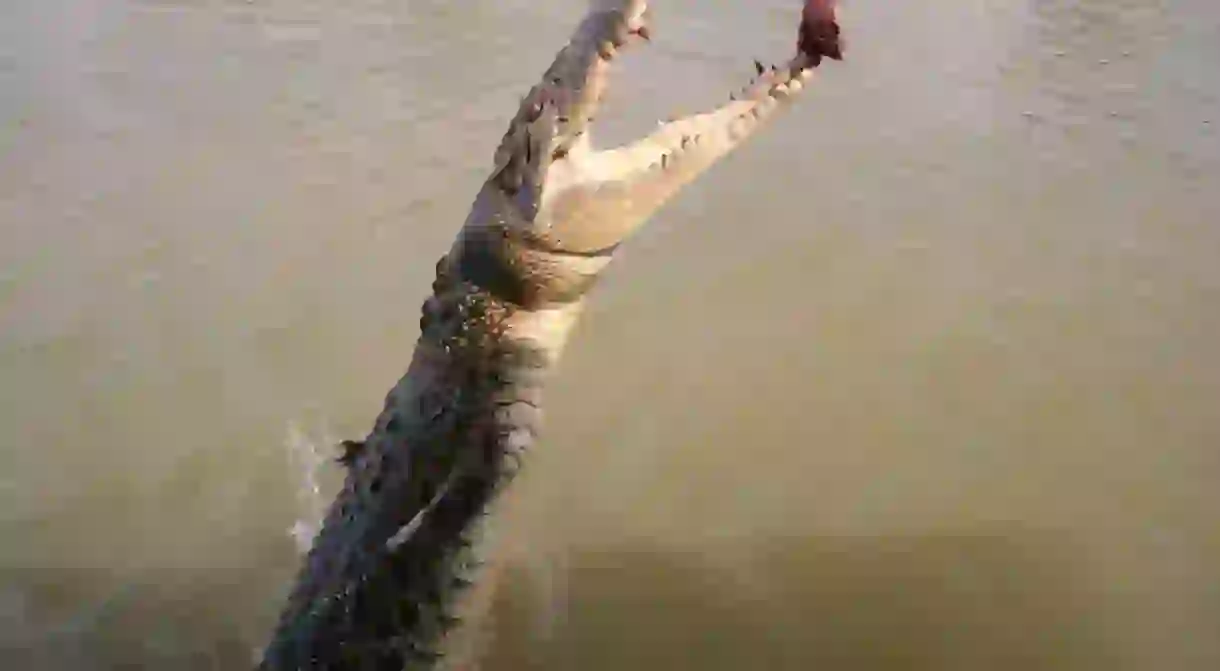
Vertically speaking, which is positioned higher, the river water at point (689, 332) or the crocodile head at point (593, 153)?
the crocodile head at point (593, 153)

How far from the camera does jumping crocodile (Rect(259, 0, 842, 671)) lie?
0.84 m

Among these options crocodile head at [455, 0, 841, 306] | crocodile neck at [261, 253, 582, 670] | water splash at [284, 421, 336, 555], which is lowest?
water splash at [284, 421, 336, 555]

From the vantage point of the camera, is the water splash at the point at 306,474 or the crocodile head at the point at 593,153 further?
the water splash at the point at 306,474

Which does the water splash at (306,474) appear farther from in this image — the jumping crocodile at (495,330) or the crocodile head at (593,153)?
the crocodile head at (593,153)

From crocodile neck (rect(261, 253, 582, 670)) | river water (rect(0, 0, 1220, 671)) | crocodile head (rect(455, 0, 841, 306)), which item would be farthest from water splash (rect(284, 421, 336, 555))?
crocodile head (rect(455, 0, 841, 306))

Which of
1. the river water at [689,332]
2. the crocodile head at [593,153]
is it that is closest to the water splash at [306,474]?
the river water at [689,332]

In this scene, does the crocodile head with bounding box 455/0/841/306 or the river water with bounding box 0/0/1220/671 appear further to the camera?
the river water with bounding box 0/0/1220/671

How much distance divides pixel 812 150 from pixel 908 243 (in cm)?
29

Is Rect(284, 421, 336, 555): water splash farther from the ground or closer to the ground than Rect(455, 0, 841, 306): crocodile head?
closer to the ground

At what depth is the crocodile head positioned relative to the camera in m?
0.84

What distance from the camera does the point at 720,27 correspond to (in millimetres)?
2195

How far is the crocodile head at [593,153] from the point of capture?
0.84m

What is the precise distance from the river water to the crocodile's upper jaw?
1.86 feet

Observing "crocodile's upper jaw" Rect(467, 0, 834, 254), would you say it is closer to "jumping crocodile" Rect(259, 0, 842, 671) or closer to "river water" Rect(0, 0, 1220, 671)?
"jumping crocodile" Rect(259, 0, 842, 671)
